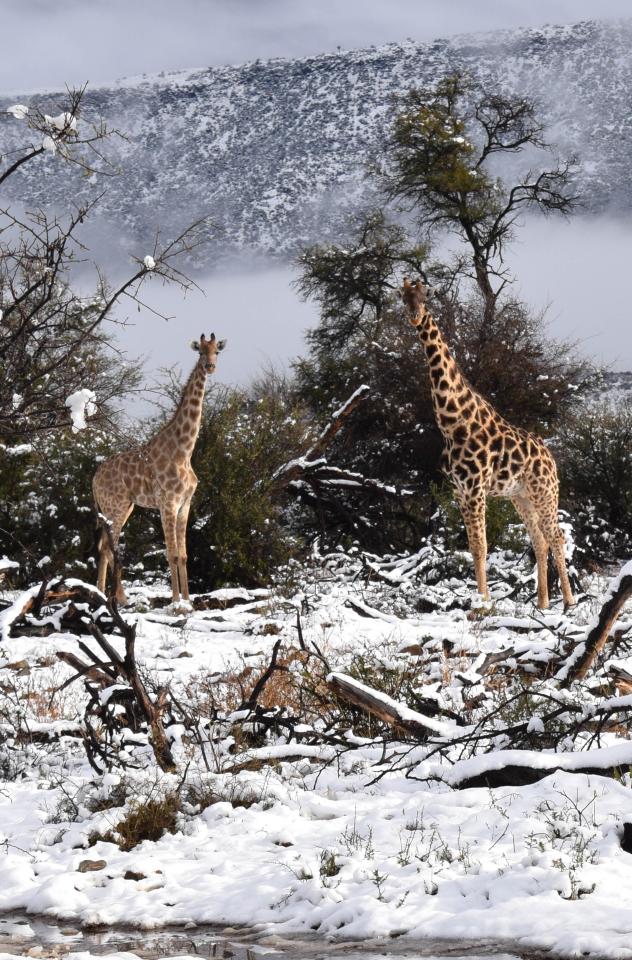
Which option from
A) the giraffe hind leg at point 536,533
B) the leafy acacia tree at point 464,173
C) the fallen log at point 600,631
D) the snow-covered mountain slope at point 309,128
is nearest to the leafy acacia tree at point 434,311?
the leafy acacia tree at point 464,173

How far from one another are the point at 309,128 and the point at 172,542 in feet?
234

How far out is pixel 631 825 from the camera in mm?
3996

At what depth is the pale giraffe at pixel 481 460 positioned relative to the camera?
11273mm

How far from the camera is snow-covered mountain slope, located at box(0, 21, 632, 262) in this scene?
7350 centimetres

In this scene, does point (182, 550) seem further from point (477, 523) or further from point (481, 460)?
point (481, 460)

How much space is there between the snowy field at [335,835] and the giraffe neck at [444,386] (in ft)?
15.6

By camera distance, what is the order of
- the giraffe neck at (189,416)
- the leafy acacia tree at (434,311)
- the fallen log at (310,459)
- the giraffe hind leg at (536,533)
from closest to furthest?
the giraffe hind leg at (536,533) → the giraffe neck at (189,416) → the fallen log at (310,459) → the leafy acacia tree at (434,311)

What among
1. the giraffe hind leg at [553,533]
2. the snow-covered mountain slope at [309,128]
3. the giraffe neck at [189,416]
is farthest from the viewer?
the snow-covered mountain slope at [309,128]

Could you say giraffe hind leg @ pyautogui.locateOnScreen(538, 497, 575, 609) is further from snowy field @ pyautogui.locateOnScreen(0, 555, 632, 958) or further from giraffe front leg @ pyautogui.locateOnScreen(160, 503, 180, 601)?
snowy field @ pyautogui.locateOnScreen(0, 555, 632, 958)

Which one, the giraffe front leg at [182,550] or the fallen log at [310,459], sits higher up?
the fallen log at [310,459]

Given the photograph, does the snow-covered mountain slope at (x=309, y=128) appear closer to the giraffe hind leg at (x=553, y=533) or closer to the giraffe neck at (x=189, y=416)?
the giraffe neck at (x=189, y=416)

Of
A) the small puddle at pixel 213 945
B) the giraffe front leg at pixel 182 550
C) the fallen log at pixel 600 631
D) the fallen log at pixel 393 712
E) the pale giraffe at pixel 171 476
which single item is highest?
the pale giraffe at pixel 171 476

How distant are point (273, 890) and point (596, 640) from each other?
2.15 m

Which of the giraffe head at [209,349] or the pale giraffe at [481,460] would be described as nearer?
the pale giraffe at [481,460]
